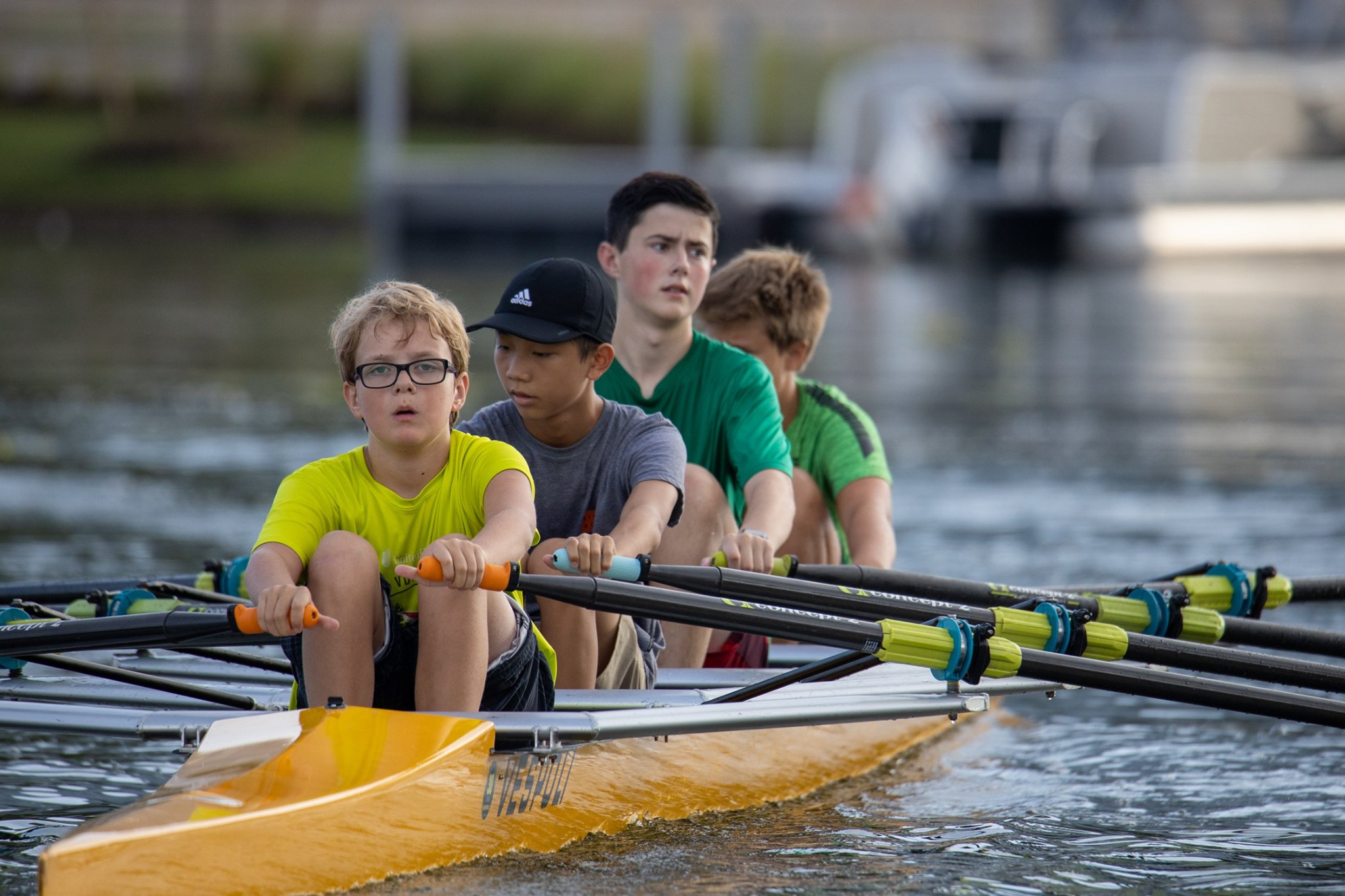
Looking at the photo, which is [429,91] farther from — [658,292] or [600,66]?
[658,292]

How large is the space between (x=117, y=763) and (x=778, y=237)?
24.0m

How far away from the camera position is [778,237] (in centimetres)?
2795

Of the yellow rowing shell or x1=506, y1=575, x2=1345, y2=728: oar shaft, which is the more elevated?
x1=506, y1=575, x2=1345, y2=728: oar shaft

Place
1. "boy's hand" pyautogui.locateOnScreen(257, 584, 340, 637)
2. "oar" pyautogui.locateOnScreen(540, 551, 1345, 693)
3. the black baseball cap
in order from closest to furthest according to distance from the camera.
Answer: "boy's hand" pyautogui.locateOnScreen(257, 584, 340, 637), the black baseball cap, "oar" pyautogui.locateOnScreen(540, 551, 1345, 693)

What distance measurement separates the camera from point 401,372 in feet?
11.2

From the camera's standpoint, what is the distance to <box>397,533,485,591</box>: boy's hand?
10.3 feet

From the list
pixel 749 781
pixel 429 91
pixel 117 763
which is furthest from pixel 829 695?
pixel 429 91

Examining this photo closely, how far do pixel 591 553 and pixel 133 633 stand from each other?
956 millimetres

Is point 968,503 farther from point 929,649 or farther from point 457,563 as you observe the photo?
point 457,563

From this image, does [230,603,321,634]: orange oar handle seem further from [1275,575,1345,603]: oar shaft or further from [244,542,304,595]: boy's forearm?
[1275,575,1345,603]: oar shaft

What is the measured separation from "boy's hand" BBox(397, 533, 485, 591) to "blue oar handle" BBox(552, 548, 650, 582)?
379 millimetres

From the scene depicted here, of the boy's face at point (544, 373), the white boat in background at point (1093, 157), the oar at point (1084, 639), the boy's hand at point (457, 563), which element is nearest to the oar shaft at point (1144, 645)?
the oar at point (1084, 639)

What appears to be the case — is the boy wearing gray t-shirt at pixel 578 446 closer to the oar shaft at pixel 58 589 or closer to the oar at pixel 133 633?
the oar at pixel 133 633

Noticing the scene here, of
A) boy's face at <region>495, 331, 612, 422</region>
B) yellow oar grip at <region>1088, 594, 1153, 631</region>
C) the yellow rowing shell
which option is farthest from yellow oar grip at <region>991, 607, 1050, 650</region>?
boy's face at <region>495, 331, 612, 422</region>
